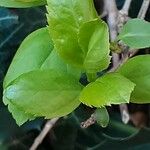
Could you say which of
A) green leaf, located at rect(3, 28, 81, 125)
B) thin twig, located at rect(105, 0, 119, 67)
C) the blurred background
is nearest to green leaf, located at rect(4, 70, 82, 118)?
green leaf, located at rect(3, 28, 81, 125)

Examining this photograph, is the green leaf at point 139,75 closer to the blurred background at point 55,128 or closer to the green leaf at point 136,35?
the green leaf at point 136,35

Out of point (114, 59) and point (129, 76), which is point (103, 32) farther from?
point (114, 59)

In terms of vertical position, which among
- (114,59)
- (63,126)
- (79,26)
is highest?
(79,26)

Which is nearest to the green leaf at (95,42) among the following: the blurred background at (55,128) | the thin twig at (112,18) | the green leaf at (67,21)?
the green leaf at (67,21)

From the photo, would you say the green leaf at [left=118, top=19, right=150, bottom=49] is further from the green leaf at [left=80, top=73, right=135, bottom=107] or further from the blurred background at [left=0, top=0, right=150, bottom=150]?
the blurred background at [left=0, top=0, right=150, bottom=150]

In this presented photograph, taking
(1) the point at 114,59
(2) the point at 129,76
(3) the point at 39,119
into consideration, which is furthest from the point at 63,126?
(2) the point at 129,76

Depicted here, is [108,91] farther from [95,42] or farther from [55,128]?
[55,128]

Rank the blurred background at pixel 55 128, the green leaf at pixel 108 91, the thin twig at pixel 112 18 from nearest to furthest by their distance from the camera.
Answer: the green leaf at pixel 108 91
the thin twig at pixel 112 18
the blurred background at pixel 55 128
